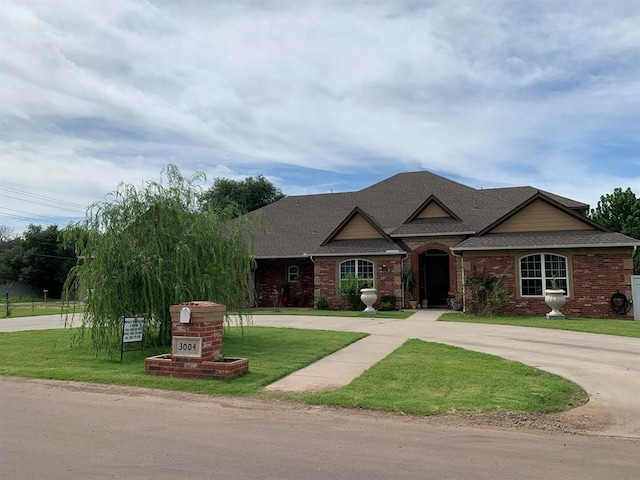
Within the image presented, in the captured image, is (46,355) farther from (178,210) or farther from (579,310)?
(579,310)

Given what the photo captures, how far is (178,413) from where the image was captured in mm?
6844

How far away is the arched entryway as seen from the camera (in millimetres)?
26688

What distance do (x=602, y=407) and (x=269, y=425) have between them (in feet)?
14.5

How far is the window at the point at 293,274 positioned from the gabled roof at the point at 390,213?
4.03 ft

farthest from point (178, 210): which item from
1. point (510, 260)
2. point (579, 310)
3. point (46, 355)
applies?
point (579, 310)

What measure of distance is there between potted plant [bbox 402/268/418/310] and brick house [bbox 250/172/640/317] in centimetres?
14

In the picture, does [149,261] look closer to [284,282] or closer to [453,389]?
[453,389]

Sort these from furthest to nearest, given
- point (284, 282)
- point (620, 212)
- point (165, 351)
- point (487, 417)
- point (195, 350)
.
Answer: point (620, 212) → point (284, 282) → point (165, 351) → point (195, 350) → point (487, 417)

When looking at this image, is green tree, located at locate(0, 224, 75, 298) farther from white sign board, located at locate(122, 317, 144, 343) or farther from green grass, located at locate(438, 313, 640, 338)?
white sign board, located at locate(122, 317, 144, 343)

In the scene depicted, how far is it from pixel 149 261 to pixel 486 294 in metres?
15.0

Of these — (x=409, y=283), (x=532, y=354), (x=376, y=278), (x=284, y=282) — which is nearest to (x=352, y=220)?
(x=376, y=278)

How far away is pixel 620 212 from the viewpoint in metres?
41.4

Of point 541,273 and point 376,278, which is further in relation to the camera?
point 376,278

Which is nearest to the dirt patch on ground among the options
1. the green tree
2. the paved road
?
the paved road
